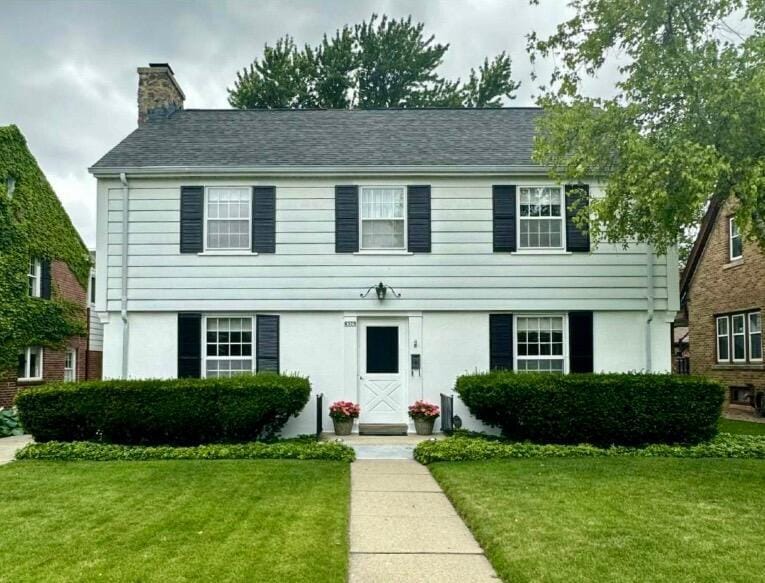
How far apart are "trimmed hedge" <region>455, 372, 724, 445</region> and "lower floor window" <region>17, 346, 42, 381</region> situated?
519 inches

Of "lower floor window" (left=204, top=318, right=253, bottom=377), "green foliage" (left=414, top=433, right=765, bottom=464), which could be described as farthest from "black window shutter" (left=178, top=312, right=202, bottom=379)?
"green foliage" (left=414, top=433, right=765, bottom=464)

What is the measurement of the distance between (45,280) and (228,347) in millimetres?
8773

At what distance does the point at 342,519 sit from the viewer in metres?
6.43

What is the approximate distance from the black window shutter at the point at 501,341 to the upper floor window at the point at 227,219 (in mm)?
4867

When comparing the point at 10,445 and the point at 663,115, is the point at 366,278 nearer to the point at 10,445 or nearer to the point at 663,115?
the point at 663,115

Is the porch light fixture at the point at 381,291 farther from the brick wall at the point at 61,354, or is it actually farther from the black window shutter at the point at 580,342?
the brick wall at the point at 61,354

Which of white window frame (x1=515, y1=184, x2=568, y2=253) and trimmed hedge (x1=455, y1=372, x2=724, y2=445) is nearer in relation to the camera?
trimmed hedge (x1=455, y1=372, x2=724, y2=445)

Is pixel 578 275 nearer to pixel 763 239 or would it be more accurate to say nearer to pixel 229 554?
pixel 763 239

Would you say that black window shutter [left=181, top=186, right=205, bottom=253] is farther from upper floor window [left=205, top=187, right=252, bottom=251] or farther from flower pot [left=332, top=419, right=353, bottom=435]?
flower pot [left=332, top=419, right=353, bottom=435]

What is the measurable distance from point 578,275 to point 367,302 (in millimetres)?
3961

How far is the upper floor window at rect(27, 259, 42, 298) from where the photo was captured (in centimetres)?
1845

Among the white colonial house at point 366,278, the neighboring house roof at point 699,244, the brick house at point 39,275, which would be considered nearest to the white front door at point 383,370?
the white colonial house at point 366,278

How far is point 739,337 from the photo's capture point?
19.7 meters

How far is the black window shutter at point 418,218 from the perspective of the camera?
12891 mm
